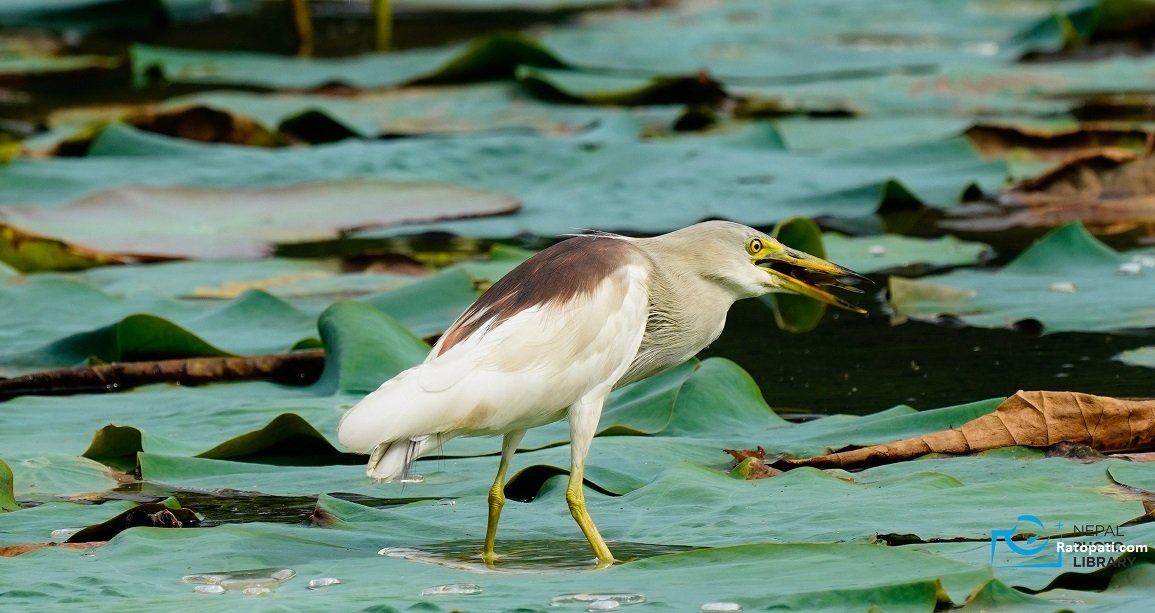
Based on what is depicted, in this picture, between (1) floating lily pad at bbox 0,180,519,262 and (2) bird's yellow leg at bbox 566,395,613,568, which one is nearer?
(2) bird's yellow leg at bbox 566,395,613,568

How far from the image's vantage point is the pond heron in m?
2.97

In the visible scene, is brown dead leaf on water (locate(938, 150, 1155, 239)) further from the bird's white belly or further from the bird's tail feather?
the bird's tail feather

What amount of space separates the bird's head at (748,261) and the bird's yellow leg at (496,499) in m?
0.51

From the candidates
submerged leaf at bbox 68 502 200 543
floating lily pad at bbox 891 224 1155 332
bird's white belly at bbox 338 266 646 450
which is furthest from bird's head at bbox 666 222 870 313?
floating lily pad at bbox 891 224 1155 332

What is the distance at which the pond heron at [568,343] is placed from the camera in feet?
9.74

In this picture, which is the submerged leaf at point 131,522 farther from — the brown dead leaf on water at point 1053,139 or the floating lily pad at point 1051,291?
the brown dead leaf on water at point 1053,139

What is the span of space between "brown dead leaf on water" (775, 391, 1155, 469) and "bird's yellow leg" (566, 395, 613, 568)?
0.43 metres

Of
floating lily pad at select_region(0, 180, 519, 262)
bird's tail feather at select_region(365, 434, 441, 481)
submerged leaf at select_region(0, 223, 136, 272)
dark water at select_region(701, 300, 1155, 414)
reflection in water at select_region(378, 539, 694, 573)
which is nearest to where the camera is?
reflection in water at select_region(378, 539, 694, 573)

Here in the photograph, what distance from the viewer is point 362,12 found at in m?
14.8

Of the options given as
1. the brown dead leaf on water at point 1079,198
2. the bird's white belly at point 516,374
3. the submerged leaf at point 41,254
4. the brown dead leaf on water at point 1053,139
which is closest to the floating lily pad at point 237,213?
the submerged leaf at point 41,254

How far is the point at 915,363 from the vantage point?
4.62 m

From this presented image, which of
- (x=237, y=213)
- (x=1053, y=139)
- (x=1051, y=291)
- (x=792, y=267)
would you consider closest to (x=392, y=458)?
(x=792, y=267)

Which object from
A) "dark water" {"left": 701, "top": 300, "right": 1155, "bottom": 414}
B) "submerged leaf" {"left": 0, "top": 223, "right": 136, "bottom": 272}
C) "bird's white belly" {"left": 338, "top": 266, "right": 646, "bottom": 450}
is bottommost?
"dark water" {"left": 701, "top": 300, "right": 1155, "bottom": 414}

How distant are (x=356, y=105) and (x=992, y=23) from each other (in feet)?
16.2
